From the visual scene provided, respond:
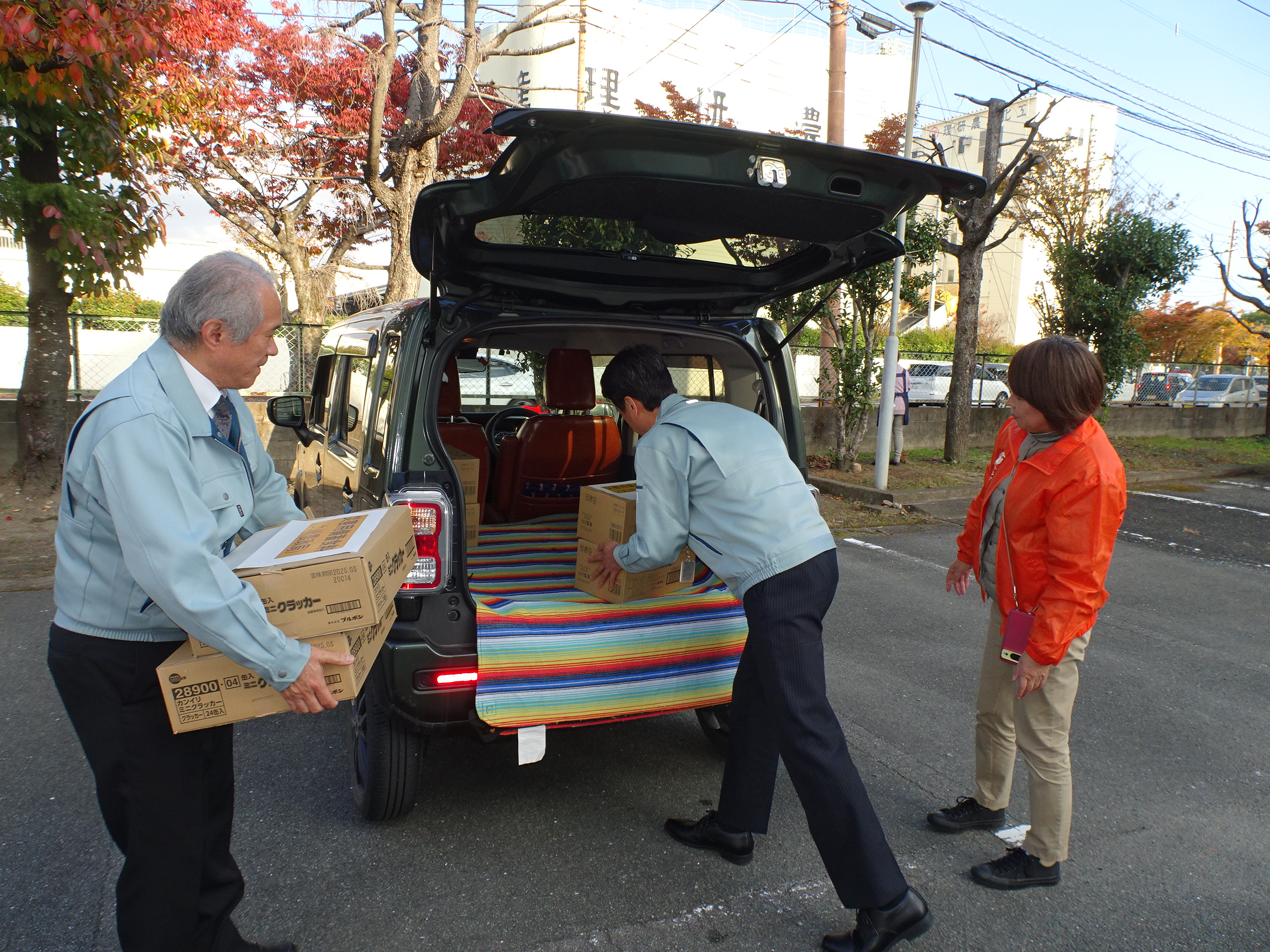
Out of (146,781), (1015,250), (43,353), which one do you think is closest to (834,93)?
(43,353)

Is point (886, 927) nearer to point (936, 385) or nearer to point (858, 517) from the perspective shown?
point (858, 517)

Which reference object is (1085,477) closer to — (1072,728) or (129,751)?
(1072,728)

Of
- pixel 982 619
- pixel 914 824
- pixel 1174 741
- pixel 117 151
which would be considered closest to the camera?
pixel 914 824

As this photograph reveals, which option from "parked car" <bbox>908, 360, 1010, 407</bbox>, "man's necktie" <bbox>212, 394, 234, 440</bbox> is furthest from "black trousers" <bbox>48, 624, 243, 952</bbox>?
"parked car" <bbox>908, 360, 1010, 407</bbox>

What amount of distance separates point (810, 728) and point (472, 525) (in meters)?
2.12

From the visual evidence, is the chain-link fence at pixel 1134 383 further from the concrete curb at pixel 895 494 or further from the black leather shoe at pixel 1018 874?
the black leather shoe at pixel 1018 874

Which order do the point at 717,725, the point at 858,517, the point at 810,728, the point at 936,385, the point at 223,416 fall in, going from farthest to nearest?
1. the point at 936,385
2. the point at 858,517
3. the point at 717,725
4. the point at 810,728
5. the point at 223,416

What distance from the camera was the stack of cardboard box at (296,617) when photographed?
173 centimetres

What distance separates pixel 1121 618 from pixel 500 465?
4395mm

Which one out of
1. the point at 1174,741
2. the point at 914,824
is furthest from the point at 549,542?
the point at 1174,741

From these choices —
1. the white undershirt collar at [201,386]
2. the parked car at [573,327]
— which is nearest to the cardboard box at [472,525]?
the parked car at [573,327]

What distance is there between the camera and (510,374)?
757 cm

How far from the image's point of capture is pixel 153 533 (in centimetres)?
158

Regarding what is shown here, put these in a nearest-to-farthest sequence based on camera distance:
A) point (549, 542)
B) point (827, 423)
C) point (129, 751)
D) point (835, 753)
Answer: point (129, 751), point (835, 753), point (549, 542), point (827, 423)
